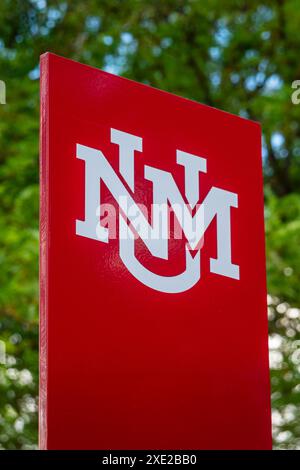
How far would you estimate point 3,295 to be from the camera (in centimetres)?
554

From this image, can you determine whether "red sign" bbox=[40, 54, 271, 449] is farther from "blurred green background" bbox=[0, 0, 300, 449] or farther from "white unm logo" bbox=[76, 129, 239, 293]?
"blurred green background" bbox=[0, 0, 300, 449]

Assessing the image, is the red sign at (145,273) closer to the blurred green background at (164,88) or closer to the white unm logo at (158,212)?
the white unm logo at (158,212)

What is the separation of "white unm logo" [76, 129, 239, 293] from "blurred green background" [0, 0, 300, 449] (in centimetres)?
327

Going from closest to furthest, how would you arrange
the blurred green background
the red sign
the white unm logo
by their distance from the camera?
1. the red sign
2. the white unm logo
3. the blurred green background

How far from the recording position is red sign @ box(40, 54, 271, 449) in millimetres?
2090

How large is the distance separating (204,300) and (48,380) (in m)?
0.48

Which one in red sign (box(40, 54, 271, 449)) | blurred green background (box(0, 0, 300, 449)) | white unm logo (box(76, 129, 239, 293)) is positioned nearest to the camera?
red sign (box(40, 54, 271, 449))

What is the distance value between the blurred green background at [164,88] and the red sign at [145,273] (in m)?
3.26

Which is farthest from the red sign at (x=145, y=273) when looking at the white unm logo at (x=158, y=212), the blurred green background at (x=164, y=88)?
the blurred green background at (x=164, y=88)

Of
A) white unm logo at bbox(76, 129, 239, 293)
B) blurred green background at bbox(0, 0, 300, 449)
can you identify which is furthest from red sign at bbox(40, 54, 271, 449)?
blurred green background at bbox(0, 0, 300, 449)

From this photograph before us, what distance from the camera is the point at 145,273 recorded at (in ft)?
7.39

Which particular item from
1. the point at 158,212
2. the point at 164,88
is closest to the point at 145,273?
the point at 158,212

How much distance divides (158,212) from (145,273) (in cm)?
15

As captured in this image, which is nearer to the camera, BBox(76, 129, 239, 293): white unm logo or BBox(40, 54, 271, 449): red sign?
BBox(40, 54, 271, 449): red sign
